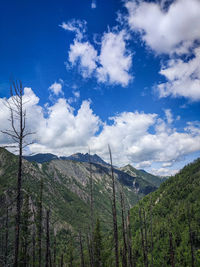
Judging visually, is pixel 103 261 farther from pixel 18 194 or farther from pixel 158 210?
pixel 158 210

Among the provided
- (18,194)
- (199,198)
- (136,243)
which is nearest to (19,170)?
(18,194)

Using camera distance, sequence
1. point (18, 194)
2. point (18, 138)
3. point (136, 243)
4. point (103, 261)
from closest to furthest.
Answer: point (18, 194) < point (18, 138) < point (103, 261) < point (136, 243)

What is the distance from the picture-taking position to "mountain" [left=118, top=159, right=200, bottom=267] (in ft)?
239

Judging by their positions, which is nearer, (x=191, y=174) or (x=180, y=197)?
(x=180, y=197)

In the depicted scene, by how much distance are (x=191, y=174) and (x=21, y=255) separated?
19655cm

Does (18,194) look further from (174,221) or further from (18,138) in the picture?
(174,221)

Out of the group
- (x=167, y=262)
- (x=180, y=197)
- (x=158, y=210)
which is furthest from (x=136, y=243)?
(x=180, y=197)

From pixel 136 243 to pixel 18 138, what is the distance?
12101 cm

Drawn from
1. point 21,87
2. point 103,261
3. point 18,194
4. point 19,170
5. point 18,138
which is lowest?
point 103,261

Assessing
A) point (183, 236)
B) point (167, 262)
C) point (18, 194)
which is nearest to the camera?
point (18, 194)

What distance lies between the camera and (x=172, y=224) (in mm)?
113188

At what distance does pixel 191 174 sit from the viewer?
19062cm

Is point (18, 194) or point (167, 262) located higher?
point (18, 194)

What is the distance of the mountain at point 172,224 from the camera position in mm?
72775
